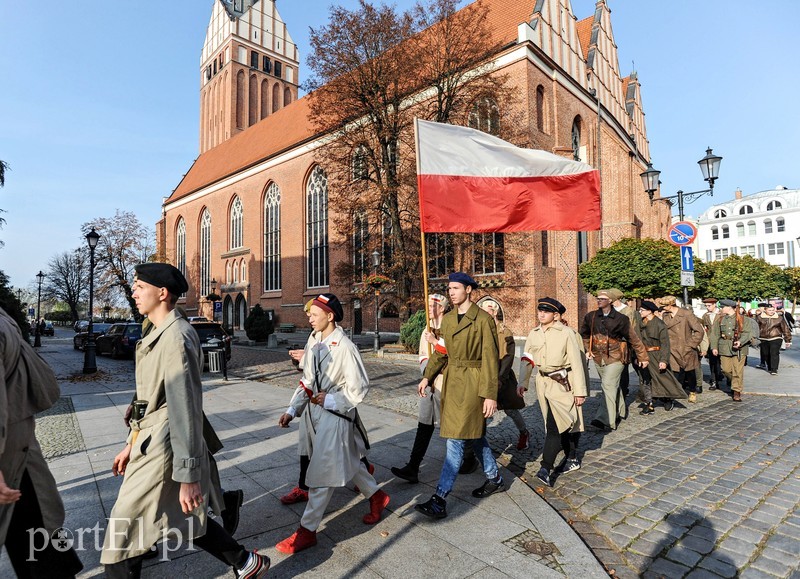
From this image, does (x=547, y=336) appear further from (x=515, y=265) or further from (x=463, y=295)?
(x=515, y=265)

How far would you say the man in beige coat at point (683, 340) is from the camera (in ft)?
25.2

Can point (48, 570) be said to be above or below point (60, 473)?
above

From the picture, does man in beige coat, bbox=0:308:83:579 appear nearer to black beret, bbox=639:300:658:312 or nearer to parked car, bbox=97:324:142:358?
black beret, bbox=639:300:658:312

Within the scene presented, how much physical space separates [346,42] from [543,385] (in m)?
16.9

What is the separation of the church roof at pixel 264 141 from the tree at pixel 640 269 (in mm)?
12342

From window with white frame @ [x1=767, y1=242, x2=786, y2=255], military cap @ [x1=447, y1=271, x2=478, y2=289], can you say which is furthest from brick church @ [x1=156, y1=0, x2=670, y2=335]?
window with white frame @ [x1=767, y1=242, x2=786, y2=255]

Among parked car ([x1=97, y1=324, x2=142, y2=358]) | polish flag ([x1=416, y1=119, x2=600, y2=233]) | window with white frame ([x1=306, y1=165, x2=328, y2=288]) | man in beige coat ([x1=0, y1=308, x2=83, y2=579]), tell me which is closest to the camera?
man in beige coat ([x1=0, y1=308, x2=83, y2=579])

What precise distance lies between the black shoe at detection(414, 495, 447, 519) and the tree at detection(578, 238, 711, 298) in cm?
2040

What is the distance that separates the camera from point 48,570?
216 cm

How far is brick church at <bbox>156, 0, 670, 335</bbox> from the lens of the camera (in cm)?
2028

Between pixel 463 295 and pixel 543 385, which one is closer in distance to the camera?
pixel 463 295

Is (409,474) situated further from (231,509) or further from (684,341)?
(684,341)

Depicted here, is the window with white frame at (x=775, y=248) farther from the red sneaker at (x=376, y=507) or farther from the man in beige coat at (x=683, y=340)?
the red sneaker at (x=376, y=507)

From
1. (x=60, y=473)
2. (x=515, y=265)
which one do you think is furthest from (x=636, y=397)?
(x=515, y=265)
